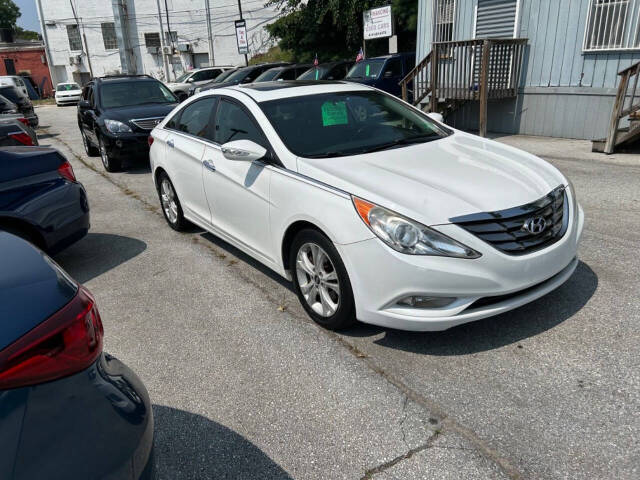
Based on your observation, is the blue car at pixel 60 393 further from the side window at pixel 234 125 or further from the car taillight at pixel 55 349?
the side window at pixel 234 125

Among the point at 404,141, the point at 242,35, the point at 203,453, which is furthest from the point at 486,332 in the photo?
the point at 242,35

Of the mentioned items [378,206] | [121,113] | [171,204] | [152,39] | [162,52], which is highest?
[152,39]

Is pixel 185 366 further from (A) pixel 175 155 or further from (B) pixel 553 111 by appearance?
(B) pixel 553 111

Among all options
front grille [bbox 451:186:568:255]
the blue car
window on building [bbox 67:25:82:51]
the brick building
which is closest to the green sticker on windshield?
front grille [bbox 451:186:568:255]

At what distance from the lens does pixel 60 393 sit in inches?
56.3

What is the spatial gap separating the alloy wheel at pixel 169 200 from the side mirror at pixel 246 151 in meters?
1.98

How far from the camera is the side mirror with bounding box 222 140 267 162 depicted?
3838 millimetres

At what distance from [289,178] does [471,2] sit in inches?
410

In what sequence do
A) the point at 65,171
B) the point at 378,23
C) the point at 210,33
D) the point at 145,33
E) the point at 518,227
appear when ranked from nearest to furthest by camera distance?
1. the point at 518,227
2. the point at 65,171
3. the point at 378,23
4. the point at 210,33
5. the point at 145,33

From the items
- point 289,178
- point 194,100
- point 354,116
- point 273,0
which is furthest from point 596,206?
point 273,0

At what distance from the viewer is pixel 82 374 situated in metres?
1.53

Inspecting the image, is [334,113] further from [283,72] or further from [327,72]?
[283,72]

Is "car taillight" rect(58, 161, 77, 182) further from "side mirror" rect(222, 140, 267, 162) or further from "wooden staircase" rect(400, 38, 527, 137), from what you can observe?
"wooden staircase" rect(400, 38, 527, 137)

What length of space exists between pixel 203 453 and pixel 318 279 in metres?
1.37
